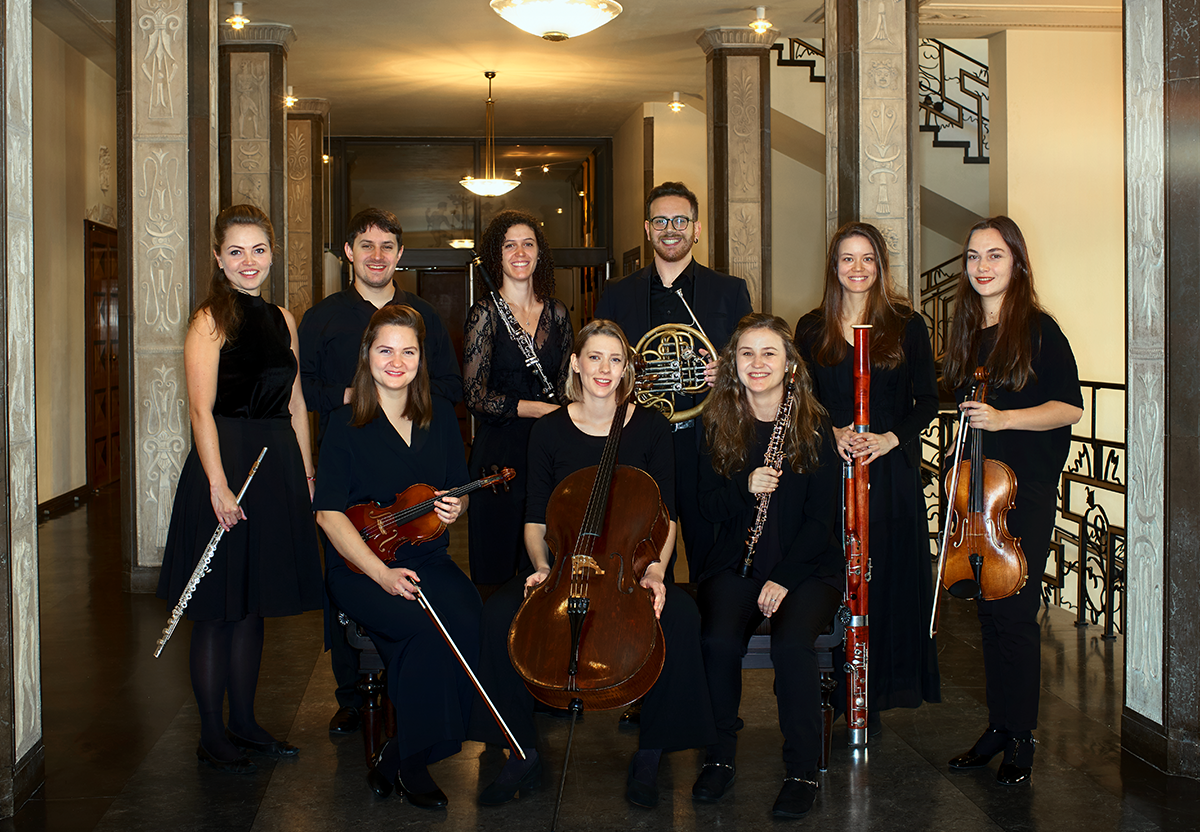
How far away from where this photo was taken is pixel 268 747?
2.84 m

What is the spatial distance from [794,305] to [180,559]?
8629 millimetres

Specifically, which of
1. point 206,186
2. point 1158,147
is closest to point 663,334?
point 1158,147

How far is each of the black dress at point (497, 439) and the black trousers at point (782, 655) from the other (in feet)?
2.36

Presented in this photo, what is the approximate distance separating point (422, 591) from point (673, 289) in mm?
1221

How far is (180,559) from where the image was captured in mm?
2748

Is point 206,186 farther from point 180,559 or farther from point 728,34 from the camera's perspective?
point 728,34

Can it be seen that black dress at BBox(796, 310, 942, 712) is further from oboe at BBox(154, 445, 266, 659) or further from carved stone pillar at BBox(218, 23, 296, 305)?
carved stone pillar at BBox(218, 23, 296, 305)

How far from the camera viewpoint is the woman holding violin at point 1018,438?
2.68 meters

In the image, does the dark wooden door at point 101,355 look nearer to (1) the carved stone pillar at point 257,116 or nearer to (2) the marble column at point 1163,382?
(1) the carved stone pillar at point 257,116

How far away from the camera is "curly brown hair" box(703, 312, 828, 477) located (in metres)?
2.75

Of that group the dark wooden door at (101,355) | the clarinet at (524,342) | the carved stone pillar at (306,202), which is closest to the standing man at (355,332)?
the clarinet at (524,342)

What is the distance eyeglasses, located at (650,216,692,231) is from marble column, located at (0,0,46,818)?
5.51 ft

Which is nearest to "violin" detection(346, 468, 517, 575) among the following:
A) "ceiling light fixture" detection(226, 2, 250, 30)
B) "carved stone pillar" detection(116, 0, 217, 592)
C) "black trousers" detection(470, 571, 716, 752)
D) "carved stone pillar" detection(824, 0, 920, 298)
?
"black trousers" detection(470, 571, 716, 752)

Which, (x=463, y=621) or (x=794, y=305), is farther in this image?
(x=794, y=305)
